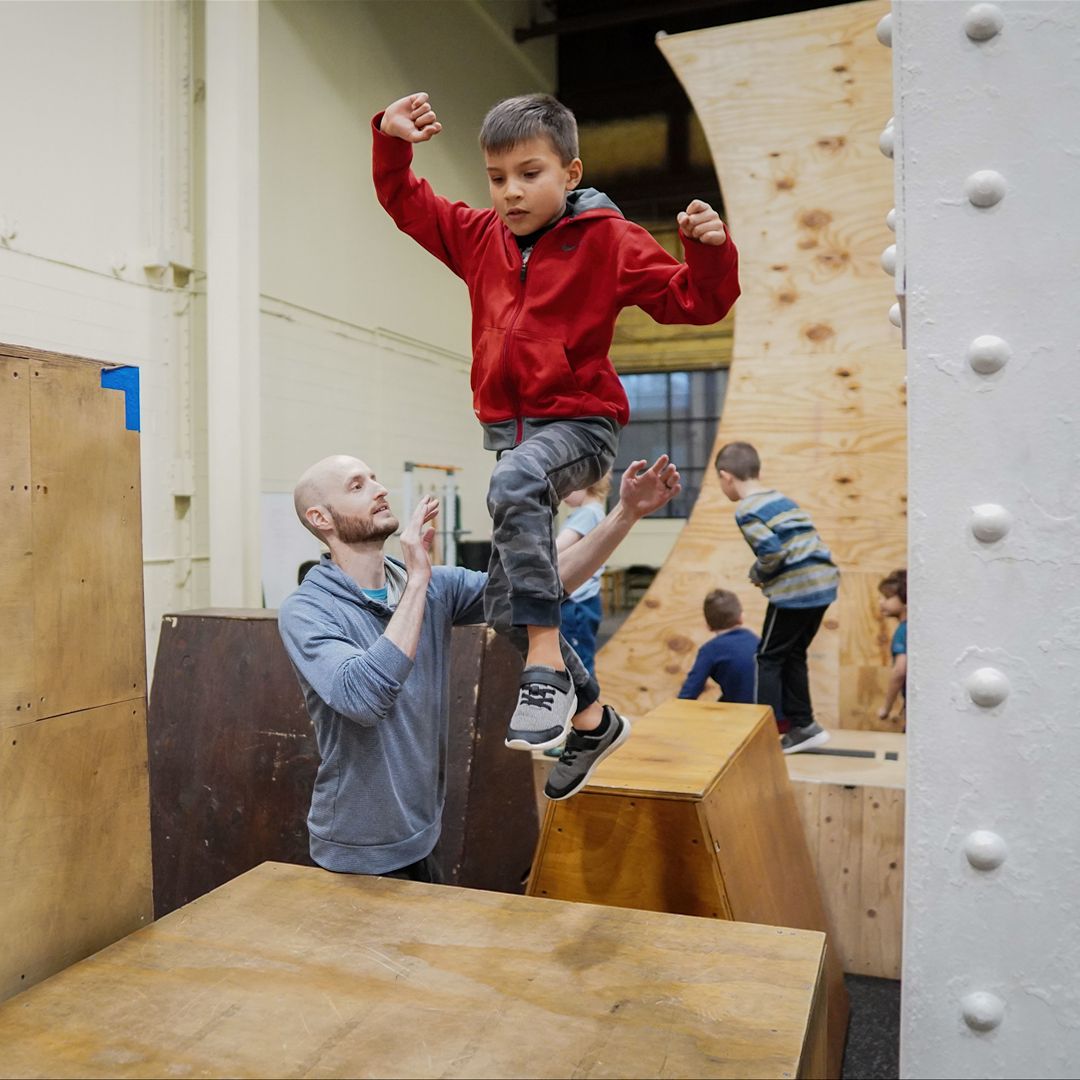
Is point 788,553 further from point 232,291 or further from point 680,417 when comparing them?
point 680,417

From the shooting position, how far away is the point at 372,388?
784 centimetres

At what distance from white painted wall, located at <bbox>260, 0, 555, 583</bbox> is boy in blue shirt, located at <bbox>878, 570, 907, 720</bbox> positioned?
11.6 feet

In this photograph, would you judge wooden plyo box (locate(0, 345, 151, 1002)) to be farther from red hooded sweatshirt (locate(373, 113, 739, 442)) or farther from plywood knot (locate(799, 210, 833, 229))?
plywood knot (locate(799, 210, 833, 229))

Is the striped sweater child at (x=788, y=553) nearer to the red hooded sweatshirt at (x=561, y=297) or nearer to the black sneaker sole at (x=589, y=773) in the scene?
the black sneaker sole at (x=589, y=773)

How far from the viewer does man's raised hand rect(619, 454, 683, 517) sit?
76.0 inches

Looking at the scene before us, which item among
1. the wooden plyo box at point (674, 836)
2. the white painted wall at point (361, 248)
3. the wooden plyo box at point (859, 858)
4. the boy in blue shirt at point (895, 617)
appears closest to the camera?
the wooden plyo box at point (674, 836)

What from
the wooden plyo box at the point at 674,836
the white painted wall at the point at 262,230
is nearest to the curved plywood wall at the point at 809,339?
the wooden plyo box at the point at 674,836

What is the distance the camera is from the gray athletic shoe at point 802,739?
4199 mm

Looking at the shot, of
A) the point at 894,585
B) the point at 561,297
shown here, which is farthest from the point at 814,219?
the point at 561,297


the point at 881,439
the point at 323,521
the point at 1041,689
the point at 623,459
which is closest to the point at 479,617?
the point at 323,521

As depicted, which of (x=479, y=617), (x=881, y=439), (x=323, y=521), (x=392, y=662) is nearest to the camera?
(x=392, y=662)

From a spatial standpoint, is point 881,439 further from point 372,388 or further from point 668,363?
point 668,363

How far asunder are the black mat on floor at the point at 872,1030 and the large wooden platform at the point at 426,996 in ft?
4.82

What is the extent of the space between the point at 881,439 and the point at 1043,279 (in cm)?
433
